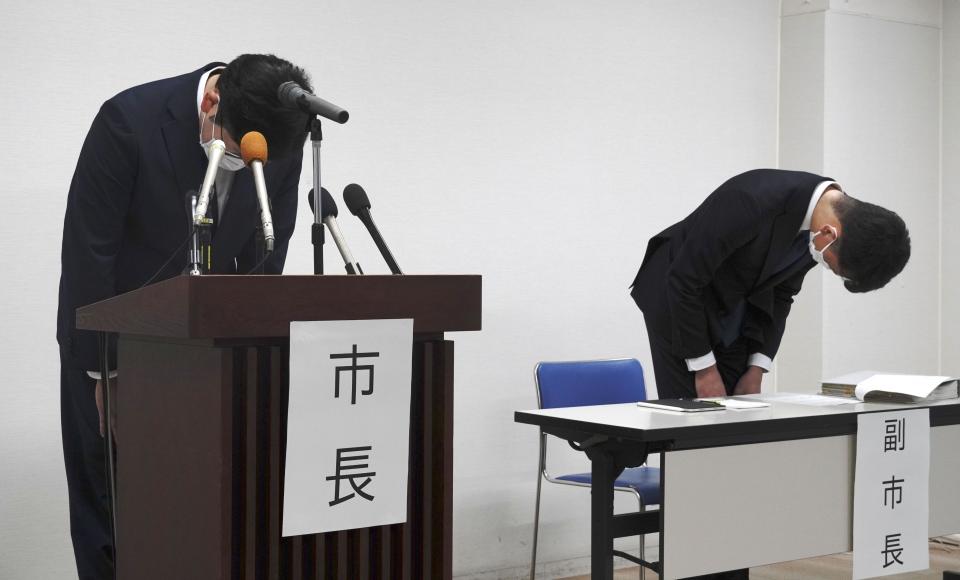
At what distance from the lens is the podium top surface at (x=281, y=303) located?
1.16 meters

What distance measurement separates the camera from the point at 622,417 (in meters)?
2.27

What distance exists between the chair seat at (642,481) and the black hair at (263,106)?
1.79 meters

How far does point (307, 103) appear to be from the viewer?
5.06 ft

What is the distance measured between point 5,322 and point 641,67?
2656 mm

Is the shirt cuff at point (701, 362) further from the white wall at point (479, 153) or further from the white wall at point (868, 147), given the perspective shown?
the white wall at point (868, 147)

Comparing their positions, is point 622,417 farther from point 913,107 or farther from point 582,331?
point 913,107

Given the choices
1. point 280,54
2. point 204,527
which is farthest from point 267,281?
point 280,54

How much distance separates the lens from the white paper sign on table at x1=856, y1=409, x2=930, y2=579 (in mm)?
2426

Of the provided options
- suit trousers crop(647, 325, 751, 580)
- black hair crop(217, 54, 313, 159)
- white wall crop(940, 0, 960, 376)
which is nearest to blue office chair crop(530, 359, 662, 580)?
suit trousers crop(647, 325, 751, 580)

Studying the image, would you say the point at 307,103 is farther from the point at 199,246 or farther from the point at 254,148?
the point at 199,246

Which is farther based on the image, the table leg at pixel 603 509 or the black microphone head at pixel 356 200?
the table leg at pixel 603 509

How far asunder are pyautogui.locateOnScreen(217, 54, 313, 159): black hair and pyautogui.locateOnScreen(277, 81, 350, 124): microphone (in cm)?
4

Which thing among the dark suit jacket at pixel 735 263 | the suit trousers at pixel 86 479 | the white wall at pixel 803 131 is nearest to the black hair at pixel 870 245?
the dark suit jacket at pixel 735 263

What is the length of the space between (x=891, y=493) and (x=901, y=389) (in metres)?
0.28
